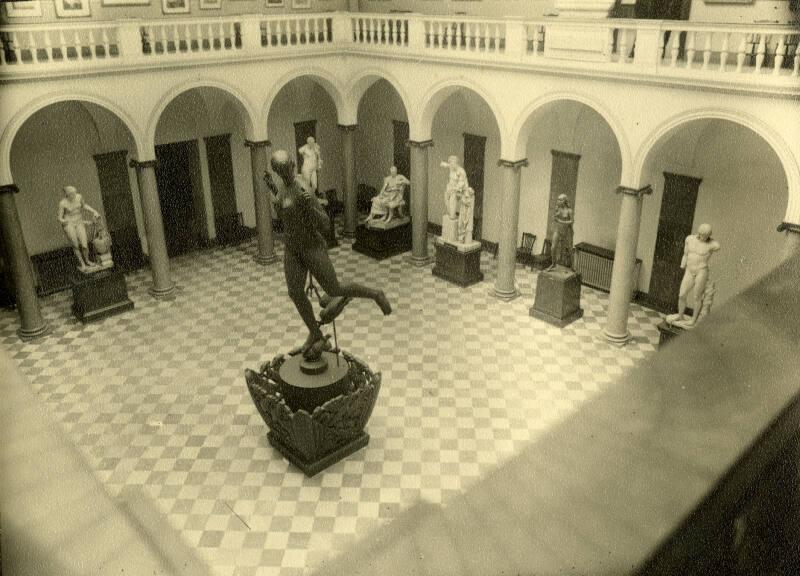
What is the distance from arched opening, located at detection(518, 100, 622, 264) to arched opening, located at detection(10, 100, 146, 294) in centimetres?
978

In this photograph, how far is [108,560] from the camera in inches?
68.1

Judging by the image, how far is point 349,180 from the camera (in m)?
19.8

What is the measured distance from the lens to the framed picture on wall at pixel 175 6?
17.7 metres

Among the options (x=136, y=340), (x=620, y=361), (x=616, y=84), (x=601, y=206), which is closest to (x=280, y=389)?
(x=136, y=340)

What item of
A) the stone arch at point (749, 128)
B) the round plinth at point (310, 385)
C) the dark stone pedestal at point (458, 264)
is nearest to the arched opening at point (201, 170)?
the dark stone pedestal at point (458, 264)

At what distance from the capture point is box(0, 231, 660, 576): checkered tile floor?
9.58 m

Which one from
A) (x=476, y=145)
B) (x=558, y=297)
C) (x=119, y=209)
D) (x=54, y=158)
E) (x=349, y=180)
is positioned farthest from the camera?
(x=349, y=180)

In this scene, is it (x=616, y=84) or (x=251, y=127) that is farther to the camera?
(x=251, y=127)

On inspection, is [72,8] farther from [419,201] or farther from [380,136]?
[419,201]

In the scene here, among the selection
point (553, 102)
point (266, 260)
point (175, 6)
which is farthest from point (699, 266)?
point (175, 6)

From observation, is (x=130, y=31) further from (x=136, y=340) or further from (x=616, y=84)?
(x=616, y=84)

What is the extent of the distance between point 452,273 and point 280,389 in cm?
775

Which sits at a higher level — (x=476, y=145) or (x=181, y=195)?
(x=476, y=145)

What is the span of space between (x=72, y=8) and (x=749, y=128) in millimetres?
14881
